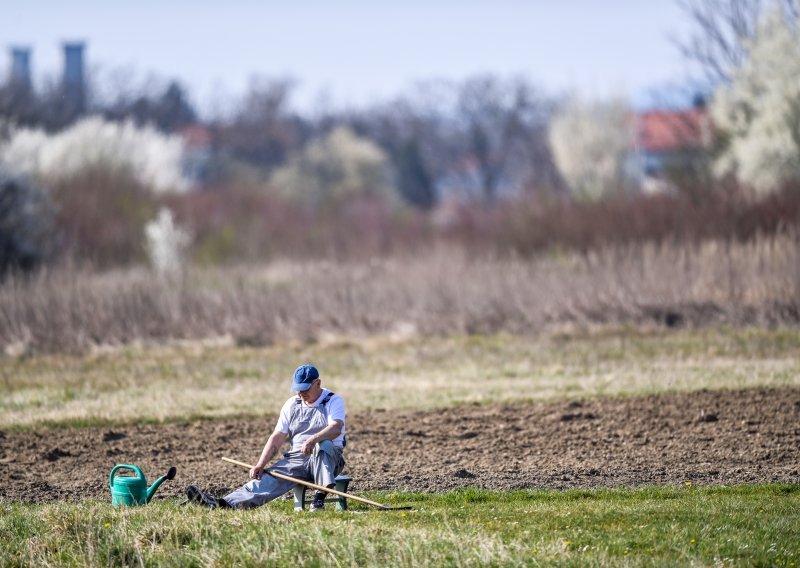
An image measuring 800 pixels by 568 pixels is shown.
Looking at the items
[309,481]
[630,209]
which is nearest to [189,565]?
[309,481]

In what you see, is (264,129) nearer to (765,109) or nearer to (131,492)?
(765,109)

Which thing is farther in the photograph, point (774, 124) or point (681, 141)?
point (681, 141)

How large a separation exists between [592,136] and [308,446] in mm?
45630

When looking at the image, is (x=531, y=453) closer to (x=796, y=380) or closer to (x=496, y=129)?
(x=796, y=380)

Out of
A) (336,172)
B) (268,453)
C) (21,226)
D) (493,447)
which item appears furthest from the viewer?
(336,172)

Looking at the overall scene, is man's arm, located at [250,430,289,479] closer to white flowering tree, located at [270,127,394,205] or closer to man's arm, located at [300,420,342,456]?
man's arm, located at [300,420,342,456]

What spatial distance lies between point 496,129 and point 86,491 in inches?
3165

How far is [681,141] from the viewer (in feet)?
137

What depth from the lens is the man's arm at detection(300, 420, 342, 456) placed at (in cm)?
960

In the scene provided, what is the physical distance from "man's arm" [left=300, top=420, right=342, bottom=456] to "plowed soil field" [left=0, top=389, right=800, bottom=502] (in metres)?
1.18

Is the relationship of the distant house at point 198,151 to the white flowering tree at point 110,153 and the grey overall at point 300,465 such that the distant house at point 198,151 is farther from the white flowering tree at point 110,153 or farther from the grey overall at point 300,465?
the grey overall at point 300,465

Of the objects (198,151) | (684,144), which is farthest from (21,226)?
(198,151)

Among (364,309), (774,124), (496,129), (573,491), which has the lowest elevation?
(573,491)

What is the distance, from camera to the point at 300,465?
9.80 m
